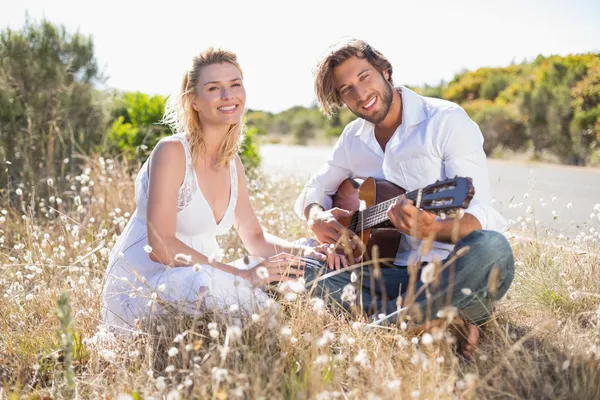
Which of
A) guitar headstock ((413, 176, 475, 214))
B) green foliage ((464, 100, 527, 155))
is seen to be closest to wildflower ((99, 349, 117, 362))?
guitar headstock ((413, 176, 475, 214))

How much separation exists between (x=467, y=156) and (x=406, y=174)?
17.3 inches

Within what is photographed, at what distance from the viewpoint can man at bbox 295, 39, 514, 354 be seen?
311 centimetres

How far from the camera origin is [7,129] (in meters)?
7.10

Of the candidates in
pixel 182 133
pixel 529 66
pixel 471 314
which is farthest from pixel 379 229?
pixel 529 66

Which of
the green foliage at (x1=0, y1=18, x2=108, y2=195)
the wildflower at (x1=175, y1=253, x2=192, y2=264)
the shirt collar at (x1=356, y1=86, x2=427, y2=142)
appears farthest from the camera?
the green foliage at (x1=0, y1=18, x2=108, y2=195)

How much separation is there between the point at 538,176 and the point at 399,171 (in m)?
8.33

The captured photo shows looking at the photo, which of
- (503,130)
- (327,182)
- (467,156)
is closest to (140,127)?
(327,182)

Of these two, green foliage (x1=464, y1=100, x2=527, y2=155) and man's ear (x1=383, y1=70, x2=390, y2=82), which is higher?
man's ear (x1=383, y1=70, x2=390, y2=82)

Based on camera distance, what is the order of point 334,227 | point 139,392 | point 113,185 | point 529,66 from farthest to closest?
point 529,66 → point 113,185 → point 334,227 → point 139,392

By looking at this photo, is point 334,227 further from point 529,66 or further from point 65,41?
point 529,66

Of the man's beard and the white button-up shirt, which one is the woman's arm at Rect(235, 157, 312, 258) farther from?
the man's beard

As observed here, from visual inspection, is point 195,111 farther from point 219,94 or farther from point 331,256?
point 331,256

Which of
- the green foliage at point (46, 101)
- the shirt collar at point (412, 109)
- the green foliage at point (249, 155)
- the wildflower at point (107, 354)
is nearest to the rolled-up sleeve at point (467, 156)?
the shirt collar at point (412, 109)

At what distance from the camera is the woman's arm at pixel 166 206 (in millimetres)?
3432
